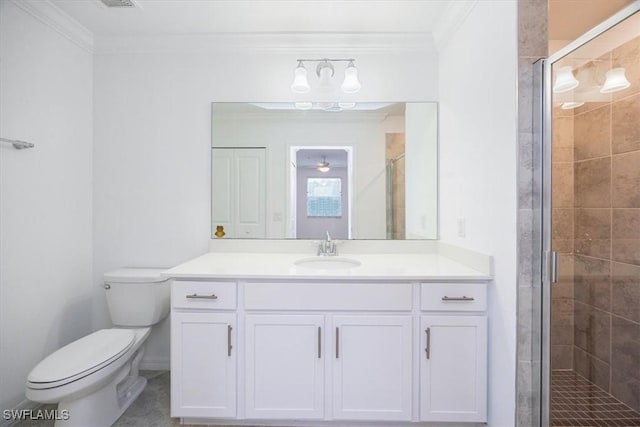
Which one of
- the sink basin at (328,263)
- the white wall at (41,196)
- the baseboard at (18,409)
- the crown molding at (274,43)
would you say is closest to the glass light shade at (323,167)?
the sink basin at (328,263)

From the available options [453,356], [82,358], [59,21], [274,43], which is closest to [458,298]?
[453,356]

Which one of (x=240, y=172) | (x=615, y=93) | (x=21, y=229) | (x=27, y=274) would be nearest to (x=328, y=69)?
(x=240, y=172)

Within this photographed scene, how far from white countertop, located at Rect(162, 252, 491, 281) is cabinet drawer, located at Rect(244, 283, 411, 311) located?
5 cm

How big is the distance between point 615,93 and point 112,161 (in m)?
2.85

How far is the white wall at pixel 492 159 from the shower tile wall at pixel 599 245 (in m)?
0.18

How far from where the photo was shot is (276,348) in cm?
157

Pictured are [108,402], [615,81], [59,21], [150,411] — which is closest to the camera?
[615,81]

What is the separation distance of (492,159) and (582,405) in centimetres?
117

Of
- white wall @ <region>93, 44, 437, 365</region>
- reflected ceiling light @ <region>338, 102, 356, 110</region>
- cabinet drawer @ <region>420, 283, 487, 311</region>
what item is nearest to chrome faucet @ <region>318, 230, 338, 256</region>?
cabinet drawer @ <region>420, 283, 487, 311</region>

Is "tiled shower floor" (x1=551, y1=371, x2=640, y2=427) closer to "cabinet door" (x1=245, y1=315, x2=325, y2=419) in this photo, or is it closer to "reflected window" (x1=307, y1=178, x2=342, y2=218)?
"cabinet door" (x1=245, y1=315, x2=325, y2=419)

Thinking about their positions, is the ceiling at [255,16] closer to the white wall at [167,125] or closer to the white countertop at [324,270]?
the white wall at [167,125]

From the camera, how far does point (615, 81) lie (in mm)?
1264

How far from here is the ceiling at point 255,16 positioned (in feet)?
5.90

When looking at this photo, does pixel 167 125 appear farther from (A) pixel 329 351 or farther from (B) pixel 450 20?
(B) pixel 450 20
